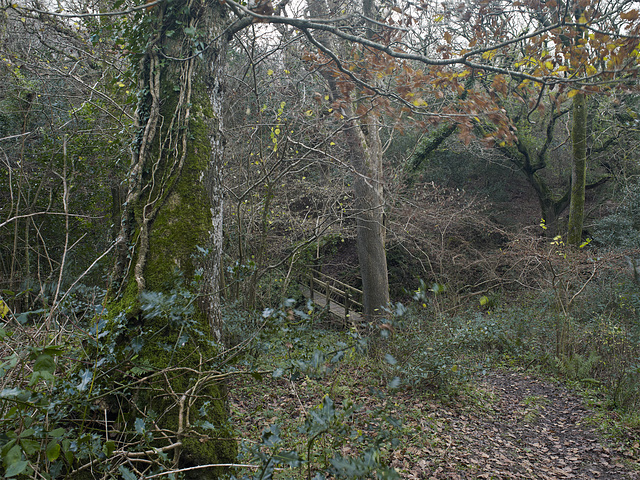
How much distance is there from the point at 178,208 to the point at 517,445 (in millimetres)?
4390

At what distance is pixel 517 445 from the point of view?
14.7 ft

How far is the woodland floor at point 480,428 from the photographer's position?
3824 millimetres

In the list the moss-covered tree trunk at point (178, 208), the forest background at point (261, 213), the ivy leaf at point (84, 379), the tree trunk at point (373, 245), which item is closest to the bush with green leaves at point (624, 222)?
the forest background at point (261, 213)

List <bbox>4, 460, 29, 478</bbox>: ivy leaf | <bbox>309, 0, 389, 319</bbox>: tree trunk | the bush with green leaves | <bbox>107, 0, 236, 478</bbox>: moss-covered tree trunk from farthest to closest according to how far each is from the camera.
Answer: the bush with green leaves < <bbox>309, 0, 389, 319</bbox>: tree trunk < <bbox>107, 0, 236, 478</bbox>: moss-covered tree trunk < <bbox>4, 460, 29, 478</bbox>: ivy leaf

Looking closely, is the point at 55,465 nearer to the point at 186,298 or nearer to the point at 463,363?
the point at 186,298

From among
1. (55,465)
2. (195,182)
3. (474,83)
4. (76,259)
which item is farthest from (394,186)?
(55,465)

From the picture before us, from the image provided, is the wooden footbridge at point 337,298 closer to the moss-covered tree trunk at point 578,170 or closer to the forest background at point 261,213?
the forest background at point 261,213

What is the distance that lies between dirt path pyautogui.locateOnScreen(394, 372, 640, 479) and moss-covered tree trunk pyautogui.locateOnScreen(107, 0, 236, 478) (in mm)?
1948

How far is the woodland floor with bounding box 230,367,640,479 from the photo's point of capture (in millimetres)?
3824

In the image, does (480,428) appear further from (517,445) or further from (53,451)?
(53,451)

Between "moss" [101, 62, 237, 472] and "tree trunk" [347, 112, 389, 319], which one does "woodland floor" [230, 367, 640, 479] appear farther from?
"tree trunk" [347, 112, 389, 319]

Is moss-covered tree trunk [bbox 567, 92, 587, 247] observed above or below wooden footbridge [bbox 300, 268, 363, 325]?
above

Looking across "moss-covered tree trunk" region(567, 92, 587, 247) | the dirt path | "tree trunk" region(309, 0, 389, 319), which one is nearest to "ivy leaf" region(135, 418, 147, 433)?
the dirt path

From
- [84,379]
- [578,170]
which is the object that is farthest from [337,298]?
[84,379]
